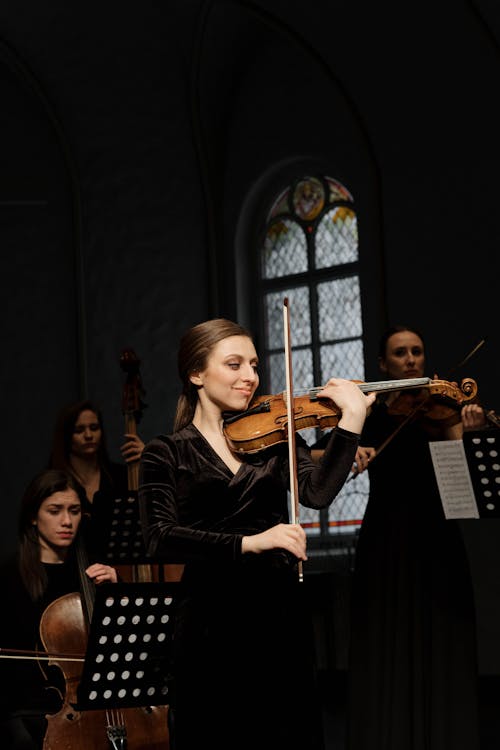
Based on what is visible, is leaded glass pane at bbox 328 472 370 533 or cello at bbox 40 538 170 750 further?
leaded glass pane at bbox 328 472 370 533

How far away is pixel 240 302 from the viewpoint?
295 inches

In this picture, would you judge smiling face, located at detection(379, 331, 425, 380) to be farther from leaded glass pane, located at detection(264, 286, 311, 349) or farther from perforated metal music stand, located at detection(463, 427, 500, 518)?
leaded glass pane, located at detection(264, 286, 311, 349)

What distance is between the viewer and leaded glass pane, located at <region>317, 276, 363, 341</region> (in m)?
7.15

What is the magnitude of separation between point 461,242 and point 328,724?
8.82 ft

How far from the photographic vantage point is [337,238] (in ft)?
24.0

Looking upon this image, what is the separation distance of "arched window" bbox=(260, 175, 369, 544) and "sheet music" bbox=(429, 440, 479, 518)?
322 cm

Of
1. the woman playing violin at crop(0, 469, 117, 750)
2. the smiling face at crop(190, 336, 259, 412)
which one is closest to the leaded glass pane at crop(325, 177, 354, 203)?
the woman playing violin at crop(0, 469, 117, 750)

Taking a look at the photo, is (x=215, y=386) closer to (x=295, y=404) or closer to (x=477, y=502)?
(x=295, y=404)

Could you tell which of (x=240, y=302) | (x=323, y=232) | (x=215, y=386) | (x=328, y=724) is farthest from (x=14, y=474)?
(x=215, y=386)

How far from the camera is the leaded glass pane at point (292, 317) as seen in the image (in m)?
7.40

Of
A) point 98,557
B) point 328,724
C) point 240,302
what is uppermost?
point 240,302

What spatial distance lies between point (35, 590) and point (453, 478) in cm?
Answer: 146

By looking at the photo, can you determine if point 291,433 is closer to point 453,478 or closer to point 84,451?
point 453,478

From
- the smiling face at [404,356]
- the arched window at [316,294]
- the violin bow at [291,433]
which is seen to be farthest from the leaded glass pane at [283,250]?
the violin bow at [291,433]
